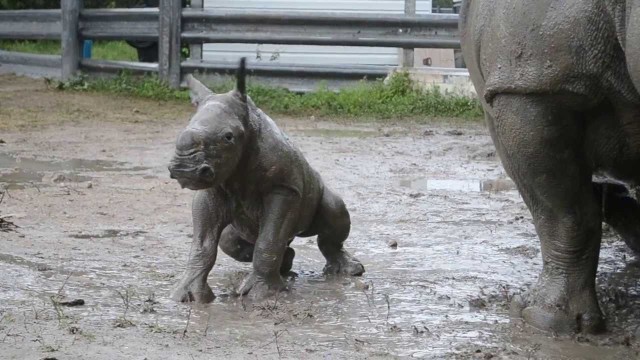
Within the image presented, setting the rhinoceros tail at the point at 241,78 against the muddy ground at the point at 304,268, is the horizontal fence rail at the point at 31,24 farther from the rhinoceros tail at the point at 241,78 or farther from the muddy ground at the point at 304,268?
the rhinoceros tail at the point at 241,78

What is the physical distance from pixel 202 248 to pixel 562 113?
1837 mm

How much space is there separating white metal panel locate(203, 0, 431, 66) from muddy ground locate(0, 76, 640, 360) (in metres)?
6.13

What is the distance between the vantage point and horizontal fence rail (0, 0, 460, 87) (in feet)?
48.4

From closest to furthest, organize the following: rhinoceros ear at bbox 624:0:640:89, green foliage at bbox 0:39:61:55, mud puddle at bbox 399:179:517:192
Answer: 1. rhinoceros ear at bbox 624:0:640:89
2. mud puddle at bbox 399:179:517:192
3. green foliage at bbox 0:39:61:55

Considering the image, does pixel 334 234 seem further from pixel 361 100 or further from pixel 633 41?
pixel 361 100

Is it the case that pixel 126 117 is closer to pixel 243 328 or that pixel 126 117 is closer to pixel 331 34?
pixel 331 34

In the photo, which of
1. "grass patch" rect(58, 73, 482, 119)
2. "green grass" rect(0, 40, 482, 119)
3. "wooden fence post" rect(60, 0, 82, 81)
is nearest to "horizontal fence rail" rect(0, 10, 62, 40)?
"wooden fence post" rect(60, 0, 82, 81)

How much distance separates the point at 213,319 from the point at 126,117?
837 cm

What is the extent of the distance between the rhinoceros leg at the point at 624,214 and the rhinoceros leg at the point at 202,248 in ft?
6.90

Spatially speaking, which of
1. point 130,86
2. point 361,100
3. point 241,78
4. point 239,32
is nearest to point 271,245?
point 241,78

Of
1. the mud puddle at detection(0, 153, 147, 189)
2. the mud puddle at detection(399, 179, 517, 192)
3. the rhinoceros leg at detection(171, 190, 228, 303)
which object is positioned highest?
the rhinoceros leg at detection(171, 190, 228, 303)

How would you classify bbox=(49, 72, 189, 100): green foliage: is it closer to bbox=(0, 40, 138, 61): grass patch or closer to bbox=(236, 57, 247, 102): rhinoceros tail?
bbox=(0, 40, 138, 61): grass patch

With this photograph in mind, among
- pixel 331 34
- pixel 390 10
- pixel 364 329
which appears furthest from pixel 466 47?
pixel 390 10

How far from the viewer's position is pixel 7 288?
5.42 meters
